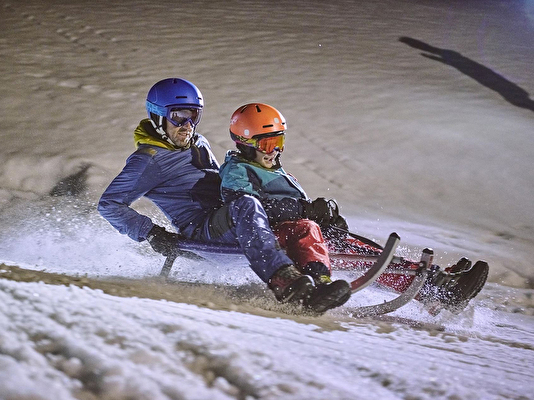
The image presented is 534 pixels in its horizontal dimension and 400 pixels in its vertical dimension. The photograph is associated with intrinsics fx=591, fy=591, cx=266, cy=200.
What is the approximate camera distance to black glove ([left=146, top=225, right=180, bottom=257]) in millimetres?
3277

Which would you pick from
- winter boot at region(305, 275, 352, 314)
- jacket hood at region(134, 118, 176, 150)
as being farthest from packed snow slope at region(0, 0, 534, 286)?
winter boot at region(305, 275, 352, 314)

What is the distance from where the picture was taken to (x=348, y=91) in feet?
29.3

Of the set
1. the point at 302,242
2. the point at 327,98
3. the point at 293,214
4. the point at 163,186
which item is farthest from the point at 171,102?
the point at 327,98

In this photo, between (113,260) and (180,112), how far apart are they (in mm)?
1121

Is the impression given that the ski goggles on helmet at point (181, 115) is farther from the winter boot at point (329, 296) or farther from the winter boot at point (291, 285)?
the winter boot at point (329, 296)

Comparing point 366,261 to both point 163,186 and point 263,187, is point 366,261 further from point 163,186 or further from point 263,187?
point 163,186

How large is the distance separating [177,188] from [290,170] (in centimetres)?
304

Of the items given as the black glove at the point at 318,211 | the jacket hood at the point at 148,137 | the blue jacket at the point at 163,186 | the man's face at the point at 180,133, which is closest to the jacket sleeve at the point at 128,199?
the blue jacket at the point at 163,186

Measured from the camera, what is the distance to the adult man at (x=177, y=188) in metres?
3.01

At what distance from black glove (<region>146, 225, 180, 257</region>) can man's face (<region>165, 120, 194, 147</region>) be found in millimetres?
578

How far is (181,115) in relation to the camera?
3.48m

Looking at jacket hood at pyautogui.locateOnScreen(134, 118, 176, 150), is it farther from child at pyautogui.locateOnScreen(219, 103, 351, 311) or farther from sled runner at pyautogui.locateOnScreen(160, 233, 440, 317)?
sled runner at pyautogui.locateOnScreen(160, 233, 440, 317)

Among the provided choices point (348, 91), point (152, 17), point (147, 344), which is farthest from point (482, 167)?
point (152, 17)

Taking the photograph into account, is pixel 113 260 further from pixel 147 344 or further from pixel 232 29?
pixel 232 29
